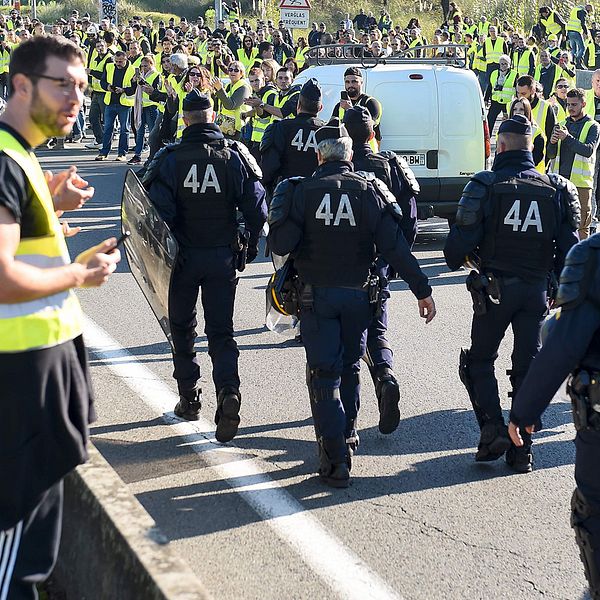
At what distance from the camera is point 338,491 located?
5859mm

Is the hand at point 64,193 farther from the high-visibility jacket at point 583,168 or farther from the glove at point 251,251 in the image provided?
the high-visibility jacket at point 583,168

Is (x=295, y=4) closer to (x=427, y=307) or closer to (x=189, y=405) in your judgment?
(x=189, y=405)

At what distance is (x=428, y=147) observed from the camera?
12492mm

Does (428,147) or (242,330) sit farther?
(428,147)

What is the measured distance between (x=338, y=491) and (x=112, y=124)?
1552 centimetres

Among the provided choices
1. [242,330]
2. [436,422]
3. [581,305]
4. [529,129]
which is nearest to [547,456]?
[436,422]

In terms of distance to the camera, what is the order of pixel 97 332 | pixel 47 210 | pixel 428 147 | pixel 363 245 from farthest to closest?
pixel 428 147 < pixel 97 332 < pixel 363 245 < pixel 47 210

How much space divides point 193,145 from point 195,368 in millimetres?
1307

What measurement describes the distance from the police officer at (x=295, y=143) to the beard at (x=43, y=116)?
18.8ft

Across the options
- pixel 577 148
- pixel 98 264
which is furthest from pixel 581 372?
pixel 577 148

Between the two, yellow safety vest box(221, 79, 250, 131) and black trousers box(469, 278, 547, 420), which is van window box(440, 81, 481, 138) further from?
black trousers box(469, 278, 547, 420)

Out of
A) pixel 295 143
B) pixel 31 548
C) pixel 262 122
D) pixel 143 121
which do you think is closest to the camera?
pixel 31 548

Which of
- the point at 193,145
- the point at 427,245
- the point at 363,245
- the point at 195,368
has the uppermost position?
the point at 193,145

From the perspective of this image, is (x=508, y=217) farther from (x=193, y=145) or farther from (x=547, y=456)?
(x=193, y=145)
